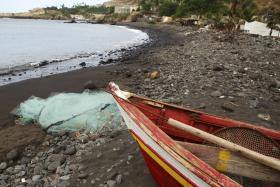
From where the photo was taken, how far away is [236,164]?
4773 mm

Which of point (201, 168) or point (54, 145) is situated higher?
point (201, 168)

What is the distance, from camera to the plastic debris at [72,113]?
29.8 feet

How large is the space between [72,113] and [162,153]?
5.40 m

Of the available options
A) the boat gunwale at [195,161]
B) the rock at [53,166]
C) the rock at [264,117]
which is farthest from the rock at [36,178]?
the rock at [264,117]

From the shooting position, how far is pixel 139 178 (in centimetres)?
633

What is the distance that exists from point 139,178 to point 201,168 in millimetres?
2488

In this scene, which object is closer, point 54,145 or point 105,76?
point 54,145

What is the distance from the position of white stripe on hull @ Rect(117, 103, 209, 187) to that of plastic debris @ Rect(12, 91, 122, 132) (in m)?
3.63

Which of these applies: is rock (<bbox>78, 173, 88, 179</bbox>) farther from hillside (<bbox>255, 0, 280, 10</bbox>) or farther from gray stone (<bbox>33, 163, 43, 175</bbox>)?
hillside (<bbox>255, 0, 280, 10</bbox>)

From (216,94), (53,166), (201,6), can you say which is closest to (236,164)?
(53,166)

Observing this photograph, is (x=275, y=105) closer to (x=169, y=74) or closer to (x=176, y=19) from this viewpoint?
(x=169, y=74)

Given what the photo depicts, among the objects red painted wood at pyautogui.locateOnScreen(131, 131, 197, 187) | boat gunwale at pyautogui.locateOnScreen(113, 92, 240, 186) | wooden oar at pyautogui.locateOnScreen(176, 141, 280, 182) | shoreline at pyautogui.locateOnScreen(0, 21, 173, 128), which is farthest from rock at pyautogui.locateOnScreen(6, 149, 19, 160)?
wooden oar at pyautogui.locateOnScreen(176, 141, 280, 182)

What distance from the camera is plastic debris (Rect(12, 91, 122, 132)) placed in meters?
9.09

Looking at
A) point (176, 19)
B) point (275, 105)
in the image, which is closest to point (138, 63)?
point (275, 105)
